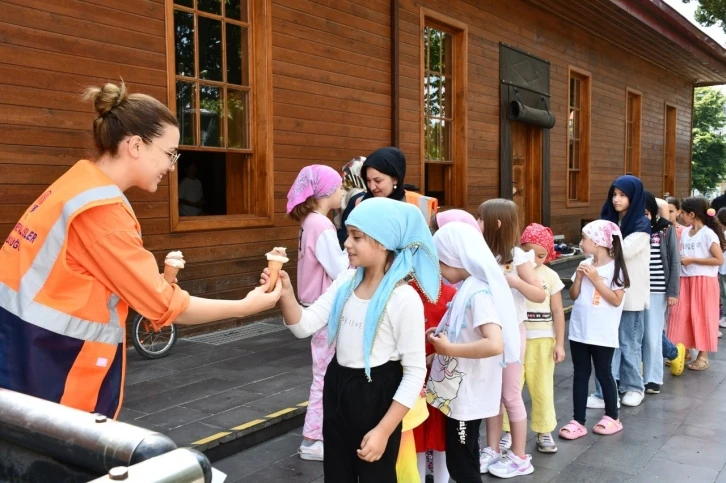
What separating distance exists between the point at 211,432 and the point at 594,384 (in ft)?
11.2

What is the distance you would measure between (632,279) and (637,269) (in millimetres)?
82

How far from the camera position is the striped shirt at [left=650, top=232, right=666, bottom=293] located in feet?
18.9

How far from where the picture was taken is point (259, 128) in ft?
24.3

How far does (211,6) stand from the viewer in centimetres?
696

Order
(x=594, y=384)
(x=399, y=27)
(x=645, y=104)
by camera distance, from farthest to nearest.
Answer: (x=645, y=104)
(x=399, y=27)
(x=594, y=384)

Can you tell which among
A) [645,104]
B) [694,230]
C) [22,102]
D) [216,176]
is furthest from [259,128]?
[645,104]

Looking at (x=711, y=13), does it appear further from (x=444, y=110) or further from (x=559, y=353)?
(x=559, y=353)

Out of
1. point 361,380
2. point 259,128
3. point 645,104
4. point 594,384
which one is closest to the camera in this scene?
point 361,380

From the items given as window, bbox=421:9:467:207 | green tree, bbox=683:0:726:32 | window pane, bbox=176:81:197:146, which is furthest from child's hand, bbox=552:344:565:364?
green tree, bbox=683:0:726:32

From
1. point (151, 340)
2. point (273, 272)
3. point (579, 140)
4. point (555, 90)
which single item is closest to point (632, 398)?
point (273, 272)

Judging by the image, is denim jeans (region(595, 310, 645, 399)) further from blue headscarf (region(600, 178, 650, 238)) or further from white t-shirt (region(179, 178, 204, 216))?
white t-shirt (region(179, 178, 204, 216))

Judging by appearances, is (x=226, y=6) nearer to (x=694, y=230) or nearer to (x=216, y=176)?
(x=216, y=176)

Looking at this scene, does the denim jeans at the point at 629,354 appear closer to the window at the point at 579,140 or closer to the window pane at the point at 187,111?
the window pane at the point at 187,111

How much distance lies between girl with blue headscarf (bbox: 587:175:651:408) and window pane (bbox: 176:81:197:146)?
392 centimetres
